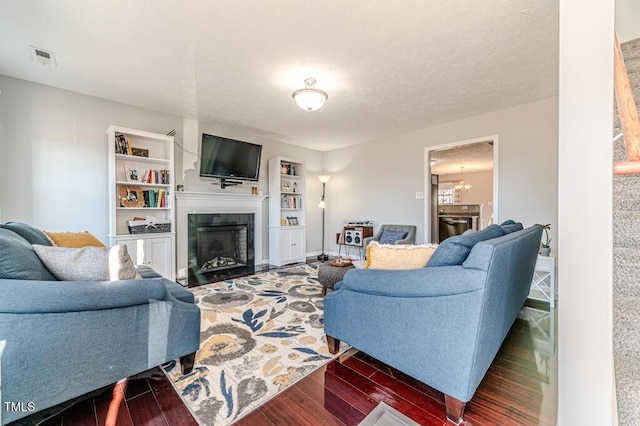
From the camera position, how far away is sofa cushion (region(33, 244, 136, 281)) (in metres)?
1.39

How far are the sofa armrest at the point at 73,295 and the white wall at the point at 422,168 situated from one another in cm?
424

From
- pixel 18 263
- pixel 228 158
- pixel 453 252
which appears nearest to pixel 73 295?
pixel 18 263

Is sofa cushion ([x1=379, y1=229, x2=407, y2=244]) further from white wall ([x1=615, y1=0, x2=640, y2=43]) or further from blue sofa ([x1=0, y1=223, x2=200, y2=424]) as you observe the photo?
blue sofa ([x1=0, y1=223, x2=200, y2=424])

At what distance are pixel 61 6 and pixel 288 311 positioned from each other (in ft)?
10.2

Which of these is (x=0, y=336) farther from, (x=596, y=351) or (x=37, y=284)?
(x=596, y=351)

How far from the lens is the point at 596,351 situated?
31.8 inches

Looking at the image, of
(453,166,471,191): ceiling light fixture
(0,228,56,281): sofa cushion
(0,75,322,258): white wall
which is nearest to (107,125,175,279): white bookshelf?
(0,75,322,258): white wall

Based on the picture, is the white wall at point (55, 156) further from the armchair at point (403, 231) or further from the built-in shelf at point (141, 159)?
the armchair at point (403, 231)

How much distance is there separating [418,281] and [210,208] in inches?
154

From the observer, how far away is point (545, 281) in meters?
3.33

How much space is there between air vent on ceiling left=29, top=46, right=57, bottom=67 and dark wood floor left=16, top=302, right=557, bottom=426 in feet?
9.85

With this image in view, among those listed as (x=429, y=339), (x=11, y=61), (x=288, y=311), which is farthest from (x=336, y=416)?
(x=11, y=61)

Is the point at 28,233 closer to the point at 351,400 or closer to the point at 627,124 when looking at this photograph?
the point at 351,400

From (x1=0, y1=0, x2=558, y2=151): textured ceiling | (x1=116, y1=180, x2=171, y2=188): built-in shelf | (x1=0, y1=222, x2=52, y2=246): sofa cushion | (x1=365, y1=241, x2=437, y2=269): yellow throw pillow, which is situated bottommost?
(x1=365, y1=241, x2=437, y2=269): yellow throw pillow
